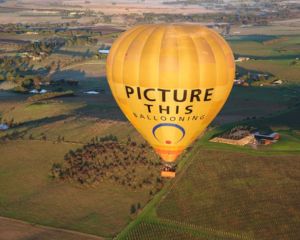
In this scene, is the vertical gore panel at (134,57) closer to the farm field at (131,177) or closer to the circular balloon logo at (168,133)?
the circular balloon logo at (168,133)

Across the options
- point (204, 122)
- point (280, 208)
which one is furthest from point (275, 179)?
point (204, 122)

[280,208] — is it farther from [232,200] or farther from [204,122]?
[204,122]

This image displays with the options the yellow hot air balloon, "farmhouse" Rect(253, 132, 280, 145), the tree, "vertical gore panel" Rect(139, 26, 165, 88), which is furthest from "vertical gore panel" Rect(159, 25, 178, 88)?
"farmhouse" Rect(253, 132, 280, 145)

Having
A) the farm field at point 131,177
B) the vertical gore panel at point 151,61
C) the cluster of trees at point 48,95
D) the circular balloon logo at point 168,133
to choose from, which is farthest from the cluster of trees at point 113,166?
the cluster of trees at point 48,95

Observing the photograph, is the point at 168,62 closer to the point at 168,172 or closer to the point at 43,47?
the point at 168,172

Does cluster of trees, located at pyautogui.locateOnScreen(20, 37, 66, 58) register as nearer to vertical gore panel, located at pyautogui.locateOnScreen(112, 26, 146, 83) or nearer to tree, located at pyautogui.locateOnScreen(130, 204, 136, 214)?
tree, located at pyautogui.locateOnScreen(130, 204, 136, 214)

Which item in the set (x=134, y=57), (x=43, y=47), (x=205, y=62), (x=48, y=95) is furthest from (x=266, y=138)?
(x=43, y=47)
